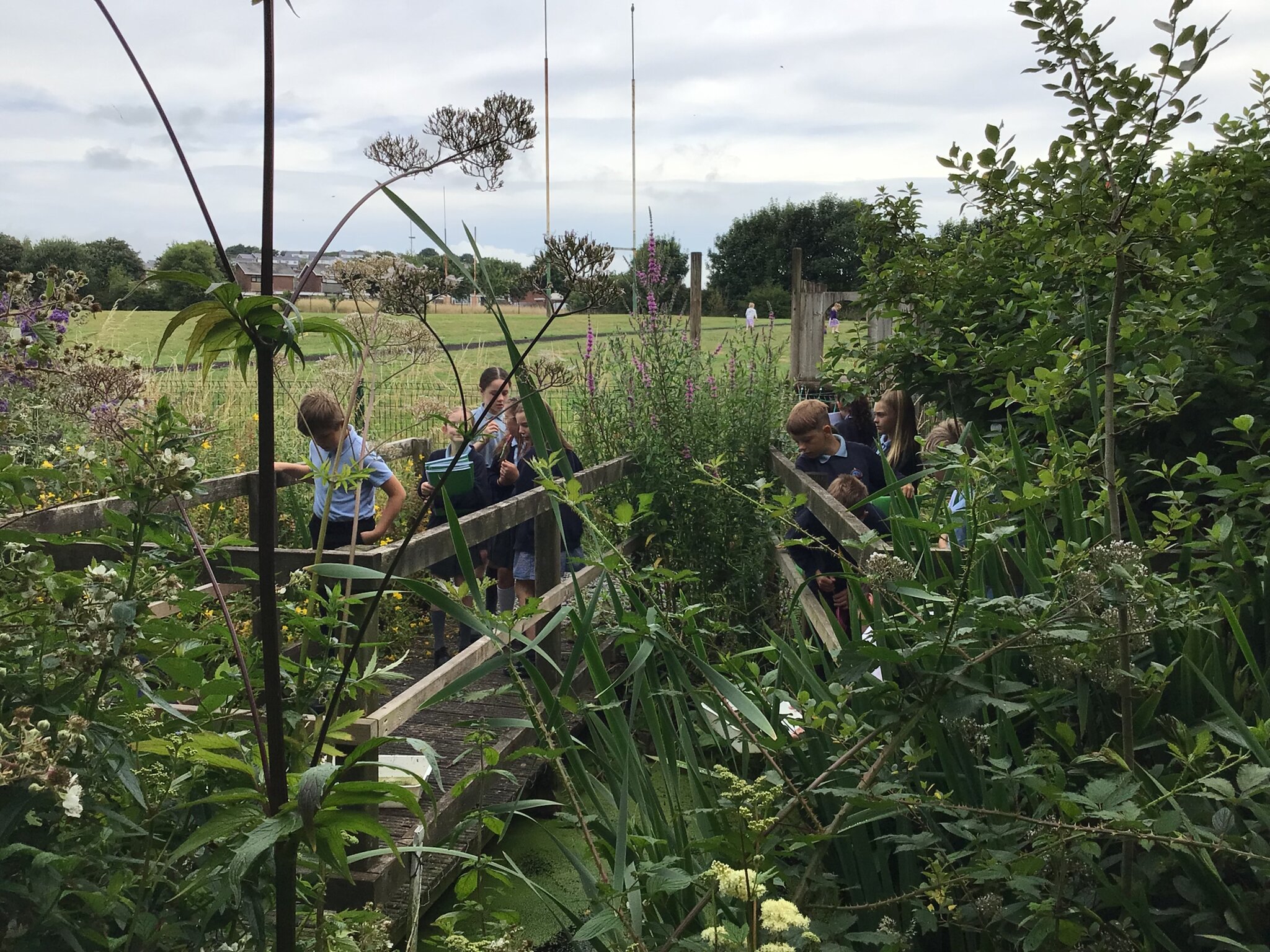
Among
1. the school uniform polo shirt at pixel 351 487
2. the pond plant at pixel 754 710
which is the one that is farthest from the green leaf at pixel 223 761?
the school uniform polo shirt at pixel 351 487

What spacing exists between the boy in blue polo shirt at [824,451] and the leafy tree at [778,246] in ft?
144

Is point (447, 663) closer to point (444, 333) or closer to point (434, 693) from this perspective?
point (434, 693)

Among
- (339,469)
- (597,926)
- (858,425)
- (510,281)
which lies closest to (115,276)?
(339,469)

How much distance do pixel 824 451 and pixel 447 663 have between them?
2.54 m

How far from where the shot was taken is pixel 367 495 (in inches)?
208

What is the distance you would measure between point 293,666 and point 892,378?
12.4 ft

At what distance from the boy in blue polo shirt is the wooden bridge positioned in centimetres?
14

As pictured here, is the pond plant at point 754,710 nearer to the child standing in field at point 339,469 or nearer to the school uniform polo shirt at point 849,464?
the child standing in field at point 339,469

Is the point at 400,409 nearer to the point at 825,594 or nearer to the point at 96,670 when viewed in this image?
the point at 825,594

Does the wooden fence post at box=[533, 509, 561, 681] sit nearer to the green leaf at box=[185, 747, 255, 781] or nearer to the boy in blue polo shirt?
the boy in blue polo shirt

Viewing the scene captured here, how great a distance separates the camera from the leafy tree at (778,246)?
49.6 metres

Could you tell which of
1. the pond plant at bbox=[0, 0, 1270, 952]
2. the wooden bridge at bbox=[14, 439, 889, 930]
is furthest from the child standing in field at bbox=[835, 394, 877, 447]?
the pond plant at bbox=[0, 0, 1270, 952]

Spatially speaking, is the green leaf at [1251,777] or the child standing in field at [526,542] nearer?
the green leaf at [1251,777]

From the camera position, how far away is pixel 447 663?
3.72m
